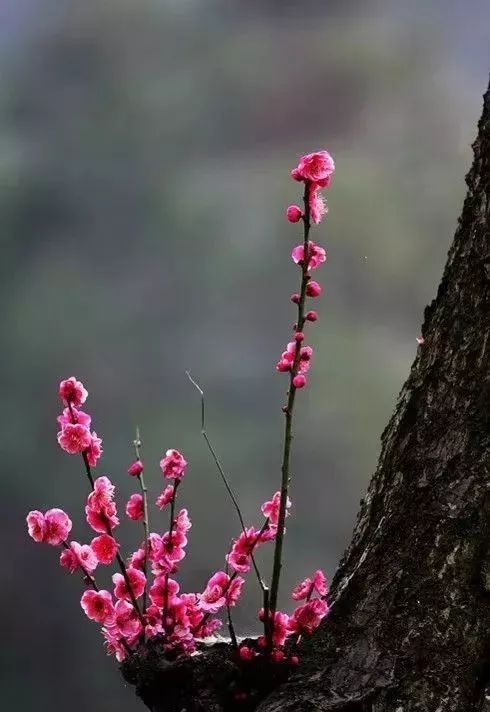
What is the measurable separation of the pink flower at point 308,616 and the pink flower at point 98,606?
1.23 ft

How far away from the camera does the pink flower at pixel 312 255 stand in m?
1.42

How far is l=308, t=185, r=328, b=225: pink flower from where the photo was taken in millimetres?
1395

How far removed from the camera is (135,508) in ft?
5.23

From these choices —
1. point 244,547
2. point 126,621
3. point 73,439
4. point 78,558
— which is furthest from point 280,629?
point 73,439

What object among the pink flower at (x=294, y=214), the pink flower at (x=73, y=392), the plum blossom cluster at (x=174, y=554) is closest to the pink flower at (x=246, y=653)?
the plum blossom cluster at (x=174, y=554)

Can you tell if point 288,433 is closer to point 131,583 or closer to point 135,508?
A: point 135,508

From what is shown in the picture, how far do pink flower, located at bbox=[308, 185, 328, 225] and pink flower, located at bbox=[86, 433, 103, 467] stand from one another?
0.59 meters

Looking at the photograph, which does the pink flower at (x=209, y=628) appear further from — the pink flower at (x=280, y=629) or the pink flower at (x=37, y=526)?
the pink flower at (x=37, y=526)

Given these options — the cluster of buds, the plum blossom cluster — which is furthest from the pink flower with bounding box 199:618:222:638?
the cluster of buds

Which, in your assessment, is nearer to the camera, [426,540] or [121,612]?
[426,540]

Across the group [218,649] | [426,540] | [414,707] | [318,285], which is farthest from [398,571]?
[318,285]

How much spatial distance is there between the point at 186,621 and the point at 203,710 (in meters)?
0.19

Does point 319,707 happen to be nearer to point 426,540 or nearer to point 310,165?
point 426,540

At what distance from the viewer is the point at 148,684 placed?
1466mm
